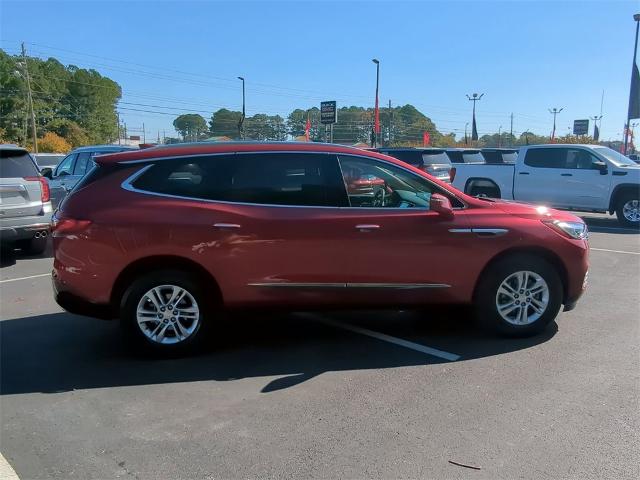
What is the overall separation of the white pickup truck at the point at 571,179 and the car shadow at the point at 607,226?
325 mm

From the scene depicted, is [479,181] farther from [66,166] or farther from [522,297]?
[66,166]

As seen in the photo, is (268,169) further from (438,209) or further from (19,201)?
(19,201)

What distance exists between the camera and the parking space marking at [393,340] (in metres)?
4.62

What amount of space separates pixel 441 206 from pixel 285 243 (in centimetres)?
142

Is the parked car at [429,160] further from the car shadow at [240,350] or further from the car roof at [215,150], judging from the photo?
the car roof at [215,150]

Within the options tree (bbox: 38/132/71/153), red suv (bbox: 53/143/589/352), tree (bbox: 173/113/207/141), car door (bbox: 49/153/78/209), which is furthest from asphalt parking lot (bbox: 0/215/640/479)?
tree (bbox: 173/113/207/141)

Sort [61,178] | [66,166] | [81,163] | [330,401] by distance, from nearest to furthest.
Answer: [330,401]
[81,163]
[61,178]
[66,166]

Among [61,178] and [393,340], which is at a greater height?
[61,178]

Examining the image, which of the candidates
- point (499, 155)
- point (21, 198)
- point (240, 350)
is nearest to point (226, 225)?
point (240, 350)

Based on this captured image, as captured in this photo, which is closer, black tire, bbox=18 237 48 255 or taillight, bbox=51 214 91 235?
taillight, bbox=51 214 91 235

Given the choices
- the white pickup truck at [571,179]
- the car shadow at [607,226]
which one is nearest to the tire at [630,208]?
the white pickup truck at [571,179]

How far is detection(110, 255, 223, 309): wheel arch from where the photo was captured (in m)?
4.49

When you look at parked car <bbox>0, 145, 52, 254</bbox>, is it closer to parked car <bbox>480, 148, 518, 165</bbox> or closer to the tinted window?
the tinted window

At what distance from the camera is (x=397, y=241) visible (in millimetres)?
4703
